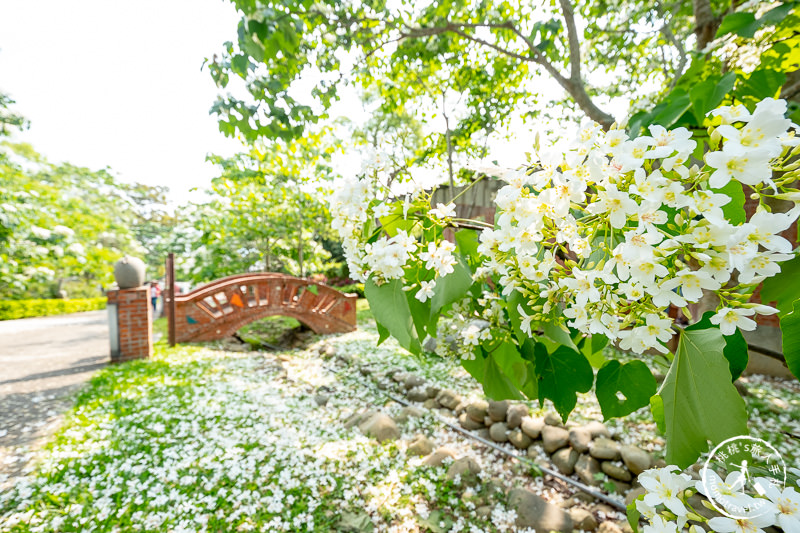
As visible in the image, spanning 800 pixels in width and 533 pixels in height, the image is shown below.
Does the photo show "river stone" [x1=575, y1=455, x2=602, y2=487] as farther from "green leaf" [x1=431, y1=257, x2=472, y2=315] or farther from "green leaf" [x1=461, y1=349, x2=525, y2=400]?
"green leaf" [x1=431, y1=257, x2=472, y2=315]

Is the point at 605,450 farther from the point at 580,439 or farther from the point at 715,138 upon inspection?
the point at 715,138

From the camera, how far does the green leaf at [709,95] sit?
101 cm

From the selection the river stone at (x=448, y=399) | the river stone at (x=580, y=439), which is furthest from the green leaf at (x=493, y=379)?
the river stone at (x=448, y=399)

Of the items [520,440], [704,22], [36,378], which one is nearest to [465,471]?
[520,440]

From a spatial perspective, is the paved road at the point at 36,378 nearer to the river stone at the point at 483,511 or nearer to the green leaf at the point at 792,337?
the river stone at the point at 483,511

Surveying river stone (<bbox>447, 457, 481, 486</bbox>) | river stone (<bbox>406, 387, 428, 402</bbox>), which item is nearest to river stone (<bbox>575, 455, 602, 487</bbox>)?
river stone (<bbox>447, 457, 481, 486</bbox>)

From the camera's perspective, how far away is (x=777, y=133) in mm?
473

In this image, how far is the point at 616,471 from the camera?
2662mm

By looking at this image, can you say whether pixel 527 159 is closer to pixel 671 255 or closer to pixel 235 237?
pixel 671 255

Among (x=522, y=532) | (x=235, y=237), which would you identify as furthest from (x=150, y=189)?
(x=522, y=532)

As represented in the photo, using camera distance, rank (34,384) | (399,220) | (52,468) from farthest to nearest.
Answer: (34,384), (52,468), (399,220)

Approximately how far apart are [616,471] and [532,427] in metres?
0.74

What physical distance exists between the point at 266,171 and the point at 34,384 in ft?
18.9

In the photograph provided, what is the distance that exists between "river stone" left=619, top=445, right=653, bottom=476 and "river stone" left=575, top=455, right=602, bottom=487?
0.74 ft
